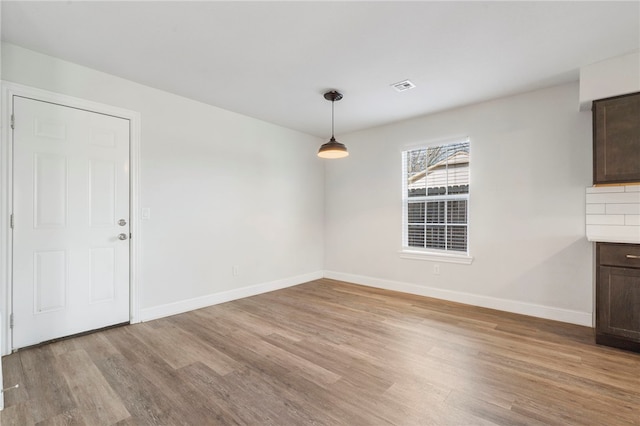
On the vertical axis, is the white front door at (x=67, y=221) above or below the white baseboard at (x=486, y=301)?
above

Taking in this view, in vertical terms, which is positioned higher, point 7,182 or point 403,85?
point 403,85

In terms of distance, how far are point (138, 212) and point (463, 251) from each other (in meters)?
4.21

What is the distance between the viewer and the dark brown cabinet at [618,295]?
8.20ft

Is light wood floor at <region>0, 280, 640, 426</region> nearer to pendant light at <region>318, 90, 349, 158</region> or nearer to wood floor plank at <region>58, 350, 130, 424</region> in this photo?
wood floor plank at <region>58, 350, 130, 424</region>

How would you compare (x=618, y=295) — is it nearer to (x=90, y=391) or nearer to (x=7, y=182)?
(x=90, y=391)

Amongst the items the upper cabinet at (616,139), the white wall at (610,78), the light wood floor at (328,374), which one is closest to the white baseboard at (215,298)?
the light wood floor at (328,374)

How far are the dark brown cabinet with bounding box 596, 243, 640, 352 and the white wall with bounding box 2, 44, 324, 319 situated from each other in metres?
3.90

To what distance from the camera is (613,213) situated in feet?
9.32

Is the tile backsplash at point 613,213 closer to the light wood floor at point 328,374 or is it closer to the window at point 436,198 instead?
the light wood floor at point 328,374

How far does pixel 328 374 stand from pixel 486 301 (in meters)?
2.62

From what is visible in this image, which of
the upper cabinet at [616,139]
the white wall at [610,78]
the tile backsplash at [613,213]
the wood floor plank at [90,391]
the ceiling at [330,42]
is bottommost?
Answer: the wood floor plank at [90,391]

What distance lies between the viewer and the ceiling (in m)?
2.08

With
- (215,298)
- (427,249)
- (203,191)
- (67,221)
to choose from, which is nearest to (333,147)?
(203,191)

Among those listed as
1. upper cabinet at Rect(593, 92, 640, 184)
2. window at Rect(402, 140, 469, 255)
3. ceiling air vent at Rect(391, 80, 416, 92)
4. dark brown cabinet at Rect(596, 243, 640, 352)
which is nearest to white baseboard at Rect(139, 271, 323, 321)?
window at Rect(402, 140, 469, 255)
